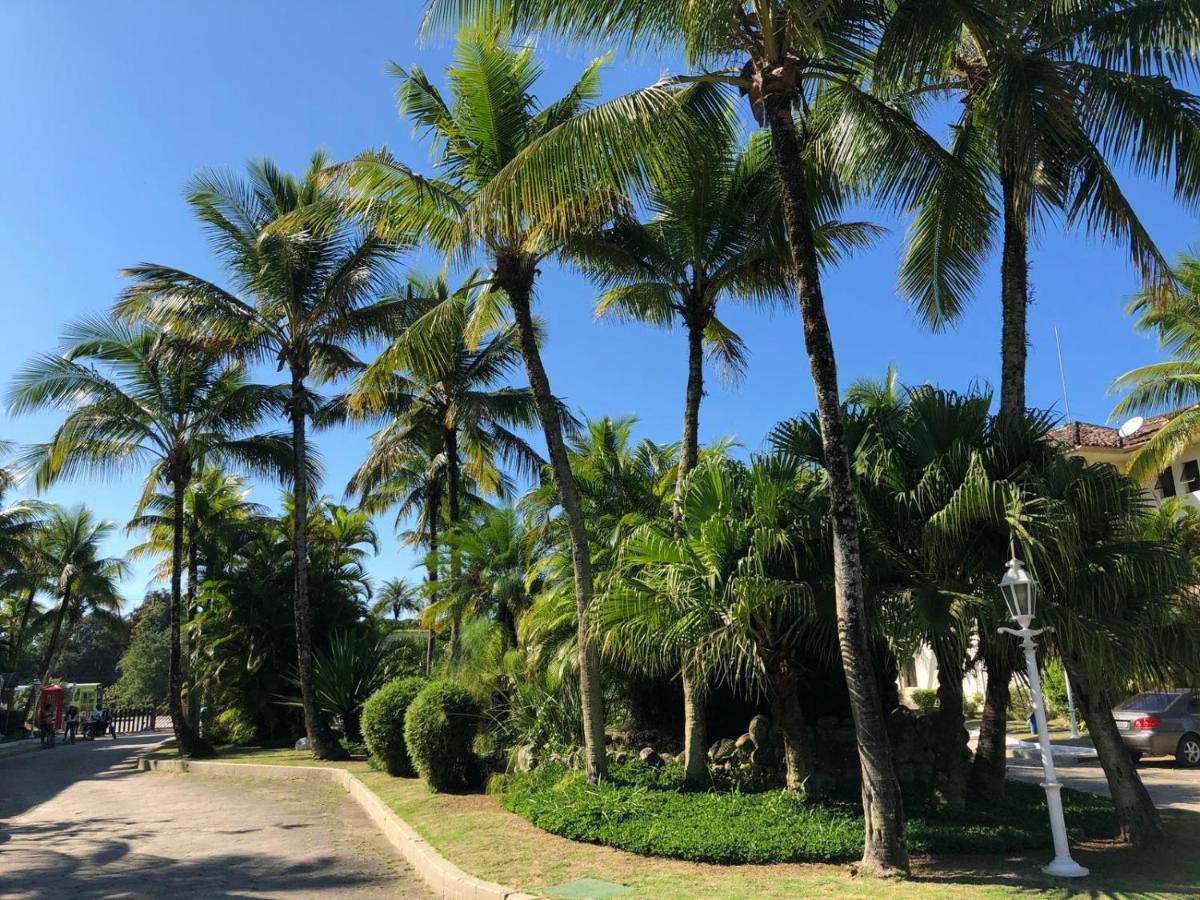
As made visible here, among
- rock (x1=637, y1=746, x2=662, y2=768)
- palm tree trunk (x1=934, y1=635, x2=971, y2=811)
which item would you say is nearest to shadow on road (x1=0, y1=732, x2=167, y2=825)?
rock (x1=637, y1=746, x2=662, y2=768)

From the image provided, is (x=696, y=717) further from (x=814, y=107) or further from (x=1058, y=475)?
(x=814, y=107)

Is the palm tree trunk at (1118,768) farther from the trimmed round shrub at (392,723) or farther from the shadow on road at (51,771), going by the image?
the shadow on road at (51,771)

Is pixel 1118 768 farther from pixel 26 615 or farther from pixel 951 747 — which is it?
pixel 26 615

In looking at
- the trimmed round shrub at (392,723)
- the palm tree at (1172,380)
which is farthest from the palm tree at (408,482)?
the palm tree at (1172,380)

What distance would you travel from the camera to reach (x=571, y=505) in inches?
479

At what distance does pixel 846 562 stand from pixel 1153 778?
35.6ft

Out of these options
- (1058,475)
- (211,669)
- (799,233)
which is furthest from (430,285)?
(1058,475)

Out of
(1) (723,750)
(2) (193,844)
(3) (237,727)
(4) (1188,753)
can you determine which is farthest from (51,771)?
(4) (1188,753)

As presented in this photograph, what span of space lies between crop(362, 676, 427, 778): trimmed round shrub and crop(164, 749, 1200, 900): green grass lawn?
203 inches

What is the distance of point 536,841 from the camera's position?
372 inches

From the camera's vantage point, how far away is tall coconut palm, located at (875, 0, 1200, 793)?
8.58 m

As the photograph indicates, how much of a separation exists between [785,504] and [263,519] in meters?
23.6

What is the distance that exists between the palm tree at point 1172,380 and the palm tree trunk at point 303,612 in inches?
767

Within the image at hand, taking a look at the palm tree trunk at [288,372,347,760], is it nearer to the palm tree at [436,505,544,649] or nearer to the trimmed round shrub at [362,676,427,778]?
→ the palm tree at [436,505,544,649]
